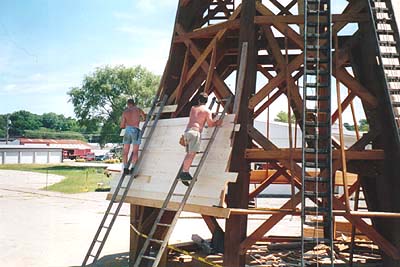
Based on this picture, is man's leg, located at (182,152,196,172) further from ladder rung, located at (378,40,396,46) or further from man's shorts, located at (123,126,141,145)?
ladder rung, located at (378,40,396,46)

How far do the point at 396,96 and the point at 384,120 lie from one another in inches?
23.8

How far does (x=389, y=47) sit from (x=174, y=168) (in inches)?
206

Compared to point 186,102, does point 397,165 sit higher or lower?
lower

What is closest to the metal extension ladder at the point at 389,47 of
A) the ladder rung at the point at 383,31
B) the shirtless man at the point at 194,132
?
the ladder rung at the point at 383,31

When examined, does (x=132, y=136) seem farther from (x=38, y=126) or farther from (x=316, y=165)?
(x=38, y=126)

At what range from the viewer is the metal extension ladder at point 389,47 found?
9336mm

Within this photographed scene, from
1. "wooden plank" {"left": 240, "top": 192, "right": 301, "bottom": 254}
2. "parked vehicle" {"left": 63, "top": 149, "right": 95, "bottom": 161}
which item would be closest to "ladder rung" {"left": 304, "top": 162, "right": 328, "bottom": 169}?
"wooden plank" {"left": 240, "top": 192, "right": 301, "bottom": 254}

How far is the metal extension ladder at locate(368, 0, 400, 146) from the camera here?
9.34 m

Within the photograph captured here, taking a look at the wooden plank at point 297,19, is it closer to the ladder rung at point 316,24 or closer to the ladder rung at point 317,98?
the ladder rung at point 316,24

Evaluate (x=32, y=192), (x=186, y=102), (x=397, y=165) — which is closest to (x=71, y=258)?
(x=186, y=102)

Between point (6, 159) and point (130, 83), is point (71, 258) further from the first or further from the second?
point (6, 159)

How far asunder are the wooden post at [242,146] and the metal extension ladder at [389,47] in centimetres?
265

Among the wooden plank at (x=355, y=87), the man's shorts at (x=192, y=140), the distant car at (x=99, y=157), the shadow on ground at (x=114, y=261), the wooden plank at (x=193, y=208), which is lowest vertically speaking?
the shadow on ground at (x=114, y=261)

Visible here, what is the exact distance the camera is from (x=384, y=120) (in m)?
9.78
